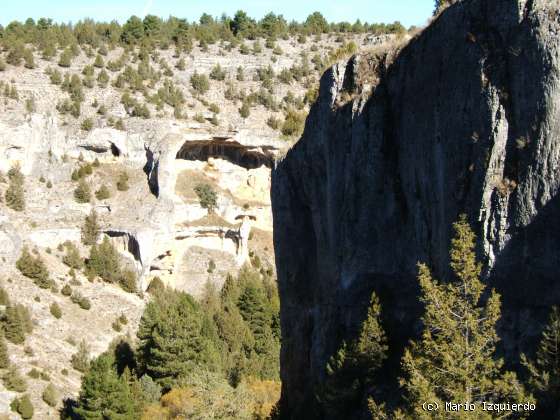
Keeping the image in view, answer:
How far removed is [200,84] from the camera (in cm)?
7438

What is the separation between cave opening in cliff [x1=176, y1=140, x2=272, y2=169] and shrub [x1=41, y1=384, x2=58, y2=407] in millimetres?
29603

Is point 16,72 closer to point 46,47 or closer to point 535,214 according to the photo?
point 46,47

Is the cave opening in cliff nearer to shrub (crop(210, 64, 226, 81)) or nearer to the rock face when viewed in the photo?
shrub (crop(210, 64, 226, 81))

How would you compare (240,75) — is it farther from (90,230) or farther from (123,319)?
(123,319)

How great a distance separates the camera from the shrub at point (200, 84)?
243ft

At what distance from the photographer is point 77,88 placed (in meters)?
68.6

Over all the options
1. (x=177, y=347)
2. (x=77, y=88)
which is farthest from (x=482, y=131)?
(x=77, y=88)

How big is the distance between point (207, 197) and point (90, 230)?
9590 millimetres

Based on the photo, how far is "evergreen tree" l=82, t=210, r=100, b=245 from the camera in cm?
5531

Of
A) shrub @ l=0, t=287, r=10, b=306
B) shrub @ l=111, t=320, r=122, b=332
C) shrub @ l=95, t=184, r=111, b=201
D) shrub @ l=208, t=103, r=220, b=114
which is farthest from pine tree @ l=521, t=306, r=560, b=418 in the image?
shrub @ l=208, t=103, r=220, b=114

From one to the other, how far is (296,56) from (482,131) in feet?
236

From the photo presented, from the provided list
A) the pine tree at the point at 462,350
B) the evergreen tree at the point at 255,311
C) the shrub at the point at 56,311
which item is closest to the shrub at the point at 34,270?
the shrub at the point at 56,311

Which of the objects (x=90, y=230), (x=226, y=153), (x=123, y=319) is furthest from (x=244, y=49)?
(x=123, y=319)

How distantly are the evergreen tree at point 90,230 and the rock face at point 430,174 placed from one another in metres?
35.3
